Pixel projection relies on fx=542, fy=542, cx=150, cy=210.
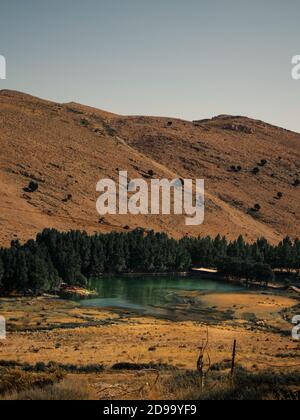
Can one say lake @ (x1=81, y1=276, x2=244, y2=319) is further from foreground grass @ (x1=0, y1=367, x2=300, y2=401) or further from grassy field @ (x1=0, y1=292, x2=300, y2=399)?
foreground grass @ (x1=0, y1=367, x2=300, y2=401)

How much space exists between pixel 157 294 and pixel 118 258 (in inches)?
860

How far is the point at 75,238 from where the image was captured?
368ft

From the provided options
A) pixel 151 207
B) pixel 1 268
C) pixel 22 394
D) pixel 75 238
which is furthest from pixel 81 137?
pixel 22 394

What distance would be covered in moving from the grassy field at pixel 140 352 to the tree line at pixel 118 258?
7223 mm

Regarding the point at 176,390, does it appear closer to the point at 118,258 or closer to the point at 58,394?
the point at 58,394

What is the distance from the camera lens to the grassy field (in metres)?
23.0

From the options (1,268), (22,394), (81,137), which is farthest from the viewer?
(81,137)

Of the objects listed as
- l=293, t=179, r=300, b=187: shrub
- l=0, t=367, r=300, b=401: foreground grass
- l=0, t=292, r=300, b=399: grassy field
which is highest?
l=293, t=179, r=300, b=187: shrub

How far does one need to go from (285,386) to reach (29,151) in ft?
479

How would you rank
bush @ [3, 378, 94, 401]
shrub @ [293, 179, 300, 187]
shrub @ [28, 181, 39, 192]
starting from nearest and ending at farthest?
bush @ [3, 378, 94, 401]
shrub @ [28, 181, 39, 192]
shrub @ [293, 179, 300, 187]

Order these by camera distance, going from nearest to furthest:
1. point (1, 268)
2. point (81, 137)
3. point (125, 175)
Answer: point (1, 268) < point (125, 175) < point (81, 137)

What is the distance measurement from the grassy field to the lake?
142 inches

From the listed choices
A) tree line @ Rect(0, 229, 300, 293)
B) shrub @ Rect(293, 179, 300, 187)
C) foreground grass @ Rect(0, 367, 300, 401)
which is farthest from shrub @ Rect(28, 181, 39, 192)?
foreground grass @ Rect(0, 367, 300, 401)

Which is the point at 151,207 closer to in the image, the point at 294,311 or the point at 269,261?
the point at 269,261
